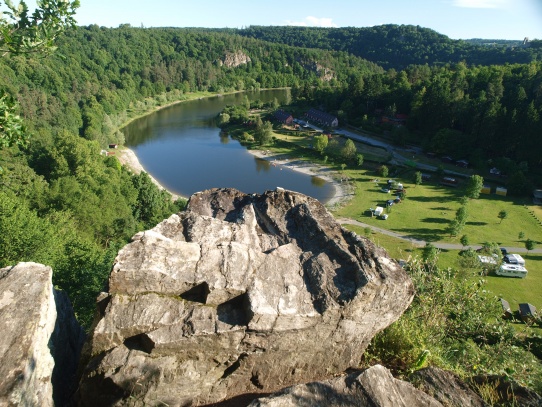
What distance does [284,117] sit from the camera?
290ft

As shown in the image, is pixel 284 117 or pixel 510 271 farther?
pixel 284 117

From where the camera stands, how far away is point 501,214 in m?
44.2

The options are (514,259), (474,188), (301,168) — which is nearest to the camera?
(514,259)

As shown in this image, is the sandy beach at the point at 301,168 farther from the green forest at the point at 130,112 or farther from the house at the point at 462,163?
the house at the point at 462,163

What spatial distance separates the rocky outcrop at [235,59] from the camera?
16825cm

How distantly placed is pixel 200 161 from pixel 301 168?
18.2m

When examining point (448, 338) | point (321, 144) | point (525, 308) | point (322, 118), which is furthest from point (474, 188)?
point (448, 338)

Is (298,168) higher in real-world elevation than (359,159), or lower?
lower

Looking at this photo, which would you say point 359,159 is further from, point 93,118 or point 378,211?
point 93,118

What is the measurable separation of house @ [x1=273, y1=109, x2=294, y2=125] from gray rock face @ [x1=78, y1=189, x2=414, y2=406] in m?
81.0

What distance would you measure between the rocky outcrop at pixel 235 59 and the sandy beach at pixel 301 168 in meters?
110

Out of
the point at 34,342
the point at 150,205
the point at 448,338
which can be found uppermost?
the point at 34,342

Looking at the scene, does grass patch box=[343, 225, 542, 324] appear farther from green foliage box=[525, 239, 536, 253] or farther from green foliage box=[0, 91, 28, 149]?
green foliage box=[0, 91, 28, 149]

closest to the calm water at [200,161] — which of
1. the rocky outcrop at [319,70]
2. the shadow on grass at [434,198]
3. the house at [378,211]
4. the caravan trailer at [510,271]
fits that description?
the house at [378,211]
